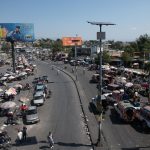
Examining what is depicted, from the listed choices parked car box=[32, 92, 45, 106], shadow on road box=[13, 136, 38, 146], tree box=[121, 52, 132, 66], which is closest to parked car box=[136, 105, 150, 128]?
shadow on road box=[13, 136, 38, 146]

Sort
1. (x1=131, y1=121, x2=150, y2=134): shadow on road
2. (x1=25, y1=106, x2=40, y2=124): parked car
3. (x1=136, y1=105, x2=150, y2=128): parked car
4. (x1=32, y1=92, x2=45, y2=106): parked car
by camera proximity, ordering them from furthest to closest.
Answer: (x1=32, y1=92, x2=45, y2=106): parked car
(x1=25, y1=106, x2=40, y2=124): parked car
(x1=136, y1=105, x2=150, y2=128): parked car
(x1=131, y1=121, x2=150, y2=134): shadow on road

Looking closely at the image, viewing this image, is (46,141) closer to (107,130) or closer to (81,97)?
A: (107,130)

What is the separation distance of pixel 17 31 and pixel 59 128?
4990 cm

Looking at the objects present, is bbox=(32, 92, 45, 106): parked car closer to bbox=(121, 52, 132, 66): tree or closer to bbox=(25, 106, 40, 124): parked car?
bbox=(25, 106, 40, 124): parked car

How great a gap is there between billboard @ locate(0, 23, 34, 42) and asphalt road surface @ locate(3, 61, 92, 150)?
33429 millimetres

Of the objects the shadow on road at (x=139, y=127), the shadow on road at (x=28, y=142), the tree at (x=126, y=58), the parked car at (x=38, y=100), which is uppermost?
the tree at (x=126, y=58)

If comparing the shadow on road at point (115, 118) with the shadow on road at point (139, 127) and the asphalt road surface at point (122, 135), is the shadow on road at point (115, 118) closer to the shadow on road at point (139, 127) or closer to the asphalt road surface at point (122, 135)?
the asphalt road surface at point (122, 135)

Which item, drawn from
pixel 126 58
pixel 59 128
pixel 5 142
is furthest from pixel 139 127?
pixel 126 58

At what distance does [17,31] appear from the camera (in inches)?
3113

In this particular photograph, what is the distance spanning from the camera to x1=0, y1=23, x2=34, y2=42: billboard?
7800 cm

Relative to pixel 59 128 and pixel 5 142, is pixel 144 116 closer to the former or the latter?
pixel 59 128

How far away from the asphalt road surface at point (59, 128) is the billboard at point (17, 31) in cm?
3343

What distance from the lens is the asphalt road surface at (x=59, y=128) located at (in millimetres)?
27922

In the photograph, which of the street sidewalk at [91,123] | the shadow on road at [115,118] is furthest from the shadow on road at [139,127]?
the street sidewalk at [91,123]
